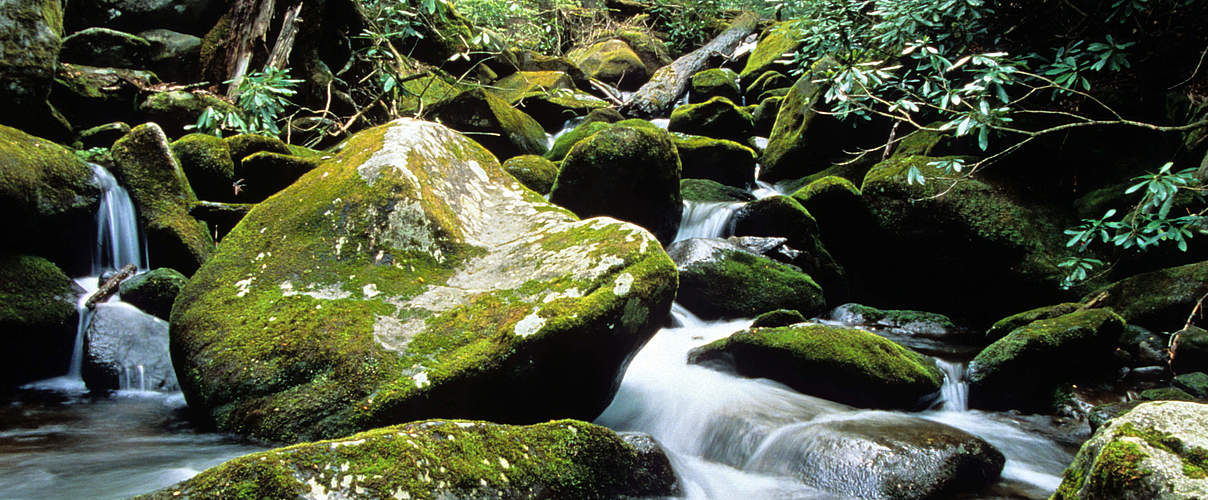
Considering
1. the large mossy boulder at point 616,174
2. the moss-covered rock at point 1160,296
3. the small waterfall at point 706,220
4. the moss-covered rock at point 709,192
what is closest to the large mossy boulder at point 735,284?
the large mossy boulder at point 616,174

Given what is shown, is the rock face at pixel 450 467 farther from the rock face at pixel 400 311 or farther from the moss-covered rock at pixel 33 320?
the moss-covered rock at pixel 33 320

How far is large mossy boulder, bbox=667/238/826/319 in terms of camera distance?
695 centimetres

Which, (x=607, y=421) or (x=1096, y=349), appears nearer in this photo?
(x=607, y=421)

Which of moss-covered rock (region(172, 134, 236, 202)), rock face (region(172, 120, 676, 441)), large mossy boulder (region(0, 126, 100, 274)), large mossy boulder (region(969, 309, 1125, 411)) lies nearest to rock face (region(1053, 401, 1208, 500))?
rock face (region(172, 120, 676, 441))

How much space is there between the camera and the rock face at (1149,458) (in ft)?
5.53

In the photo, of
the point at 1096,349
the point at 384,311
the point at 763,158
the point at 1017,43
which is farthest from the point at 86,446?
the point at 763,158

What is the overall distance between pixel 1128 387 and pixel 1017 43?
4.05 metres

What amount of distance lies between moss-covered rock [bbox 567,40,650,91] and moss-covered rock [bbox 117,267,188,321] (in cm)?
1406

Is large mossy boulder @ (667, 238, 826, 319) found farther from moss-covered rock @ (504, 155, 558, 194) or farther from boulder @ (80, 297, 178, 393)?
boulder @ (80, 297, 178, 393)

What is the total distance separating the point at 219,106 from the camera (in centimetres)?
715

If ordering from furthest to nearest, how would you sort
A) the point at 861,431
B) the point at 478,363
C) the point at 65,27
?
the point at 65,27
the point at 861,431
the point at 478,363

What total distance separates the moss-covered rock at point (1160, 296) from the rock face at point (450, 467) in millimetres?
5991

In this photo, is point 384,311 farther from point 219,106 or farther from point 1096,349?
point 1096,349

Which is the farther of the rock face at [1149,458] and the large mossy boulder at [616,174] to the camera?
the large mossy boulder at [616,174]
